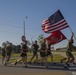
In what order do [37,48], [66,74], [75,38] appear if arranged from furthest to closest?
[37,48], [75,38], [66,74]

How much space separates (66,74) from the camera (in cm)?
1441

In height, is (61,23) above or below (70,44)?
above

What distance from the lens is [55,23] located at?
62.2 feet

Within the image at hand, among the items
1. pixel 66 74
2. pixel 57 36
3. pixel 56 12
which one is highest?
pixel 56 12

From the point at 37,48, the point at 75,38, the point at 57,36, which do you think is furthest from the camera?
the point at 37,48

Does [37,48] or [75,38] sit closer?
[75,38]

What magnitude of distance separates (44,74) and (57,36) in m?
5.42

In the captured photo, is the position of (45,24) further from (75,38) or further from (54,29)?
(75,38)

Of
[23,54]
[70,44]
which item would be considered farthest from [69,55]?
[23,54]

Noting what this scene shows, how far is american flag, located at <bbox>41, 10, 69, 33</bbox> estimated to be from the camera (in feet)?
61.7

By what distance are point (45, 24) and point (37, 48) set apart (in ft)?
8.07

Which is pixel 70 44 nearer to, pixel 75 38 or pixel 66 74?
pixel 75 38

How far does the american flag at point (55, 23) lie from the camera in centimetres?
1880

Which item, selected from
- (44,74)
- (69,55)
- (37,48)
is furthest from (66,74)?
(37,48)
